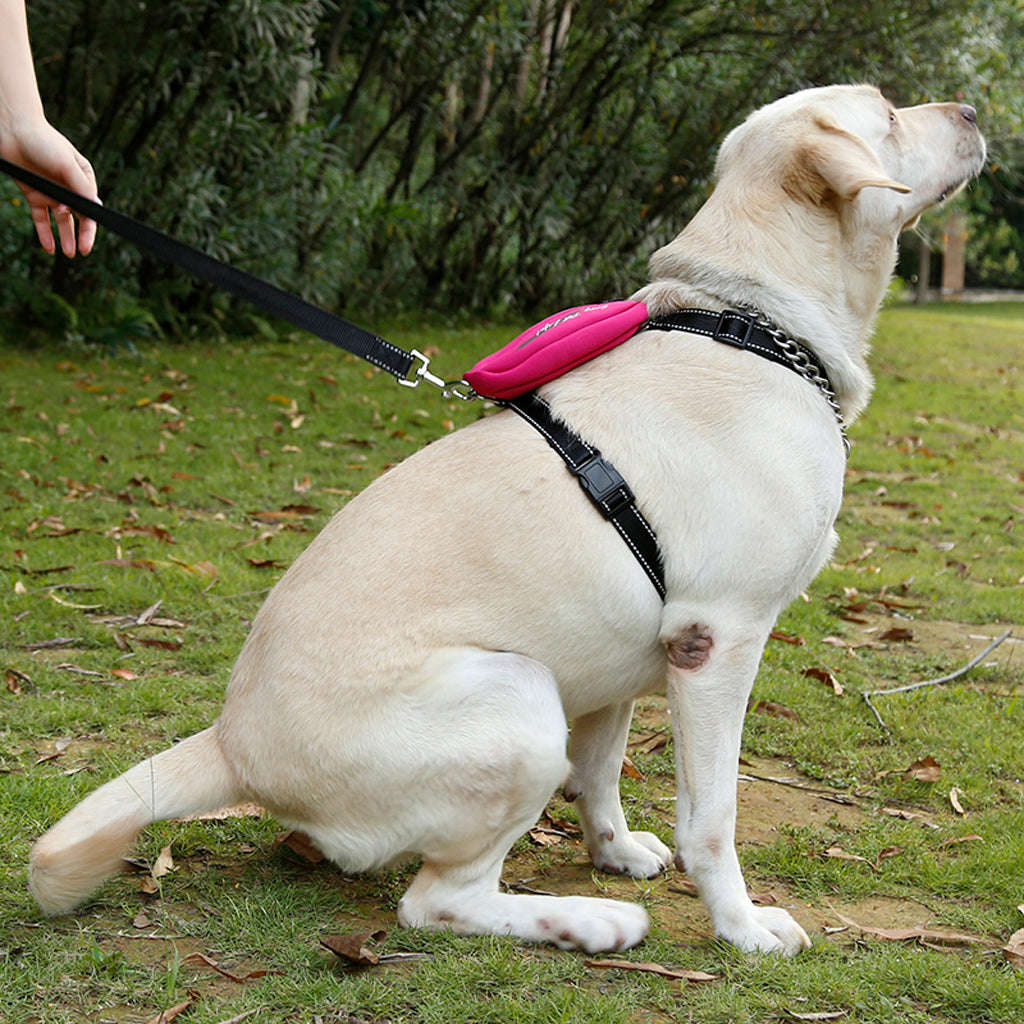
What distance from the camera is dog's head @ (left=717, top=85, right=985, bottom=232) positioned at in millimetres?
2932

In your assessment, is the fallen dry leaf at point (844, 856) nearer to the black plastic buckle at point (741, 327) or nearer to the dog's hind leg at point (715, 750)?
the dog's hind leg at point (715, 750)

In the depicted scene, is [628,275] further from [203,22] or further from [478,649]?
[478,649]

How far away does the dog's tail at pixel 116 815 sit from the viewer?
2.55 metres

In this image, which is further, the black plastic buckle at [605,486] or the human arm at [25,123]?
the black plastic buckle at [605,486]

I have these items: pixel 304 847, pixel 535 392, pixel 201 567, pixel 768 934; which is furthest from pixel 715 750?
pixel 201 567

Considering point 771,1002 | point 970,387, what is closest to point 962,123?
point 771,1002

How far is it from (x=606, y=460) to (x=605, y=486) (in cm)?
8

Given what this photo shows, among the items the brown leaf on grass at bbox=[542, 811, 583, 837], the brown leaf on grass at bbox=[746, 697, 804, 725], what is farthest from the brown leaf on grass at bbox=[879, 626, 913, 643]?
the brown leaf on grass at bbox=[542, 811, 583, 837]

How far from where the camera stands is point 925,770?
3.82m

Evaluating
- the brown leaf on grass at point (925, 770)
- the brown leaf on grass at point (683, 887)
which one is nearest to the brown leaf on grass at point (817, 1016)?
the brown leaf on grass at point (683, 887)

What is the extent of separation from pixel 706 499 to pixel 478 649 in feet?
2.17

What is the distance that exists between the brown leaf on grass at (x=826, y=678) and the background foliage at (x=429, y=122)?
847cm

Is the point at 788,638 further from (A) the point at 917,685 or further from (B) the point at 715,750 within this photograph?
(B) the point at 715,750

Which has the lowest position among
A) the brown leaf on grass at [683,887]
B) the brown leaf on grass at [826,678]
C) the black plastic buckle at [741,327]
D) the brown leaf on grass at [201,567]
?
the brown leaf on grass at [201,567]
